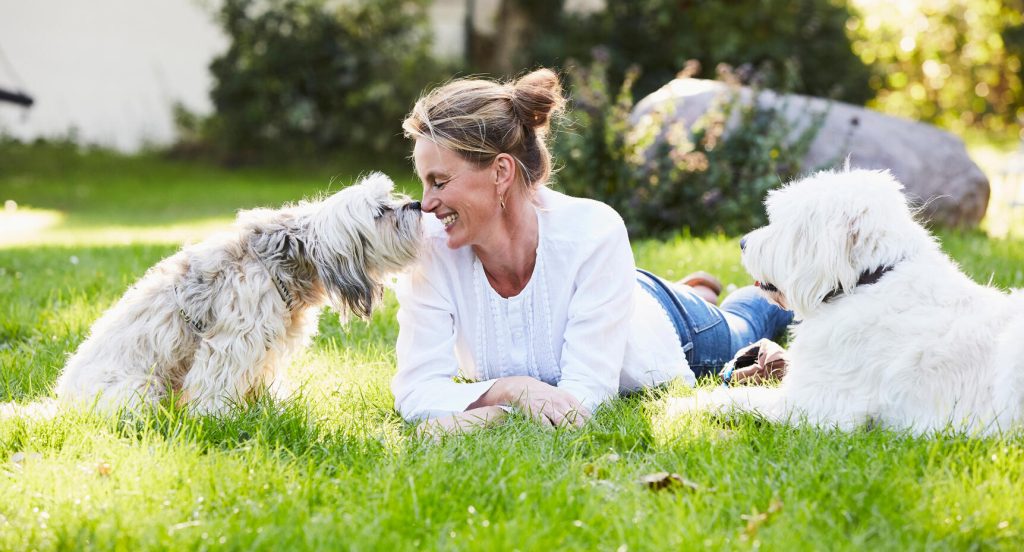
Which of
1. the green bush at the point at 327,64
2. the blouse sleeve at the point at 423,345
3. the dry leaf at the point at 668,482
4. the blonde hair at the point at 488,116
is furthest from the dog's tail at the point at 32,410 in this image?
the green bush at the point at 327,64

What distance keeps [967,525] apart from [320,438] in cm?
230

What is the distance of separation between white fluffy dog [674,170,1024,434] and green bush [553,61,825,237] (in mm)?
5079

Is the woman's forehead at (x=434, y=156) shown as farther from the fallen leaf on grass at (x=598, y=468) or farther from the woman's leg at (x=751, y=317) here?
the woman's leg at (x=751, y=317)

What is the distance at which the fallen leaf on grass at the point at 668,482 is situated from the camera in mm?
3168

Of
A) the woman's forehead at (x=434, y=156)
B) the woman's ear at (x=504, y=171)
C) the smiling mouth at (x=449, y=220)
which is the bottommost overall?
the smiling mouth at (x=449, y=220)

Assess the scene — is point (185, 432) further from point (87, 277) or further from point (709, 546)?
point (87, 277)

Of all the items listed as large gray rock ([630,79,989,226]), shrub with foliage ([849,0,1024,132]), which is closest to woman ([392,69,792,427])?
large gray rock ([630,79,989,226])

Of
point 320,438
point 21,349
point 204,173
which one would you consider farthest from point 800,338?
point 204,173

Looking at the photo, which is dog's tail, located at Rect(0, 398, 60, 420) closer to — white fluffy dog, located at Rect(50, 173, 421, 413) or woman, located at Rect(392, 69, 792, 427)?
white fluffy dog, located at Rect(50, 173, 421, 413)

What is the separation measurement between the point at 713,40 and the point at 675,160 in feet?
27.1

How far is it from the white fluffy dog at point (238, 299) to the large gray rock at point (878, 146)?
546cm

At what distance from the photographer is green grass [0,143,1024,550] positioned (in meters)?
2.82

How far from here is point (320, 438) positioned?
12.3 feet

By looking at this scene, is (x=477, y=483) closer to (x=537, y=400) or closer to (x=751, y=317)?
(x=537, y=400)
